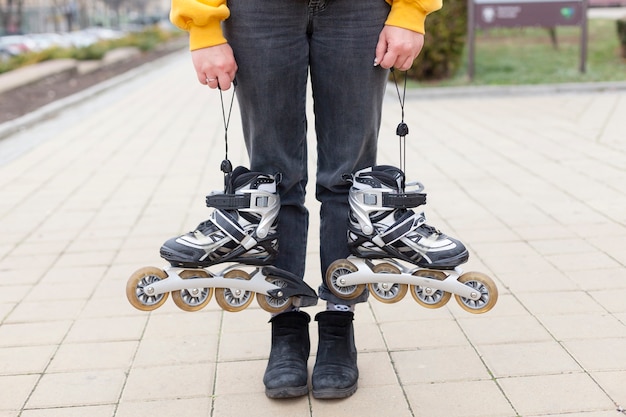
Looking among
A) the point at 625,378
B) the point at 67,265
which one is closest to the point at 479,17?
the point at 67,265

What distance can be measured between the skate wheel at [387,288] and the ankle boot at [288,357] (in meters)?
0.33

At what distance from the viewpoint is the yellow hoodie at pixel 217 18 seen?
6.97 feet

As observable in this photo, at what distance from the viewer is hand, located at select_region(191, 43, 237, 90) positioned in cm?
218

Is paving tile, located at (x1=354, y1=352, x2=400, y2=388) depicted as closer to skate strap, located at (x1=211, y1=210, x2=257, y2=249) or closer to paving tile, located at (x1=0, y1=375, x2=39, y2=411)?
skate strap, located at (x1=211, y1=210, x2=257, y2=249)

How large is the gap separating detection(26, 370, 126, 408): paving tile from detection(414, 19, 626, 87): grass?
9251 millimetres

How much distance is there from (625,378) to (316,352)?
100cm

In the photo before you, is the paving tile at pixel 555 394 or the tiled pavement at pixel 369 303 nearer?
the paving tile at pixel 555 394

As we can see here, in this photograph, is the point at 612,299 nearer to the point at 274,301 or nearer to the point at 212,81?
the point at 274,301

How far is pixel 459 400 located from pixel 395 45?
42.8 inches

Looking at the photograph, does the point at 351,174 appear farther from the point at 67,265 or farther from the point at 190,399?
the point at 67,265

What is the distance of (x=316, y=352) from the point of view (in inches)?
104

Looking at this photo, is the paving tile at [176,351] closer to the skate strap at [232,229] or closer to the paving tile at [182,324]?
the paving tile at [182,324]

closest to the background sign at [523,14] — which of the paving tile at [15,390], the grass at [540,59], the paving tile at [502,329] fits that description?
the grass at [540,59]

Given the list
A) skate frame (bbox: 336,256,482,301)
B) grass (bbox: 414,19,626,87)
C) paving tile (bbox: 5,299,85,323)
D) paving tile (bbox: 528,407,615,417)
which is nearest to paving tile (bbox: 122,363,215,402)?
A: skate frame (bbox: 336,256,482,301)
